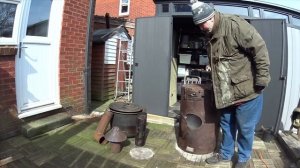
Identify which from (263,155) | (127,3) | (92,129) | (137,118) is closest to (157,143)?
(137,118)

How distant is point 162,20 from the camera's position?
230 inches

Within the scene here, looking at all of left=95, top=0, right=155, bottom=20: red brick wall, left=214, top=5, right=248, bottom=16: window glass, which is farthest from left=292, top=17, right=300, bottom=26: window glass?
left=95, top=0, right=155, bottom=20: red brick wall

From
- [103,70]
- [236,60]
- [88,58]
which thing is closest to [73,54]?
[88,58]

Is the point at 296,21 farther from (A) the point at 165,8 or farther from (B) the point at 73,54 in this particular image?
(B) the point at 73,54

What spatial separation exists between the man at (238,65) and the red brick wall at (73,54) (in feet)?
8.37

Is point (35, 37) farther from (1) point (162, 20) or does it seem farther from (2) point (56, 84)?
(1) point (162, 20)

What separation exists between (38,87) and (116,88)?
3.35 m

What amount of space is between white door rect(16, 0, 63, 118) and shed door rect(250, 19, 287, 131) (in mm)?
3771

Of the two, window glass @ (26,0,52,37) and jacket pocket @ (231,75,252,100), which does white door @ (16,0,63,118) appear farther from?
jacket pocket @ (231,75,252,100)

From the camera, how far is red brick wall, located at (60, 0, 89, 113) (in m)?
4.87

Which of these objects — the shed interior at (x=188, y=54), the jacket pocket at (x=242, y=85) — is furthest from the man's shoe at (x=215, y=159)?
the shed interior at (x=188, y=54)

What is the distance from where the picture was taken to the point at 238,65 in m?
3.24

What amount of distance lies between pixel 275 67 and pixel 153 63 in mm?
2463

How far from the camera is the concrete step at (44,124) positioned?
4.13 metres
